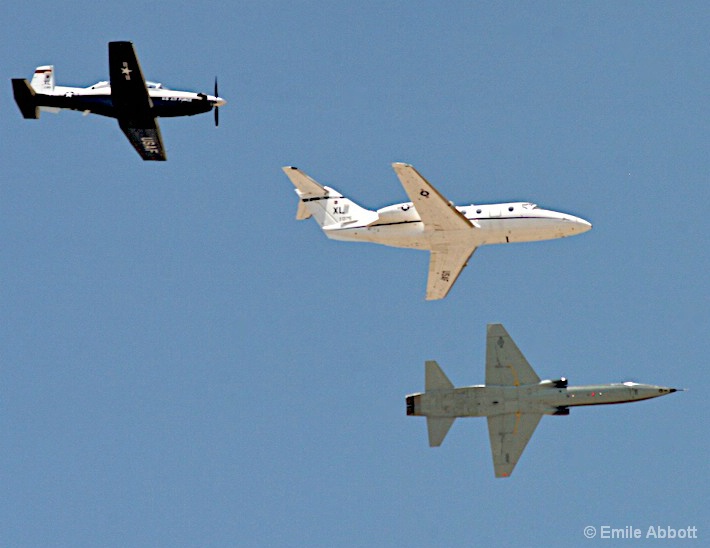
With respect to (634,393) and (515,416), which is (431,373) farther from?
(634,393)

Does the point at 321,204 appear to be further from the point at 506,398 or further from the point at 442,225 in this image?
the point at 506,398

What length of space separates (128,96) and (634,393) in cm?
4111

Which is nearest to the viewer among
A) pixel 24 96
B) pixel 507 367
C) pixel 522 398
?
pixel 24 96

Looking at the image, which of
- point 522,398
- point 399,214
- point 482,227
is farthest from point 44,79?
point 522,398

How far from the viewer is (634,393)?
9238 cm

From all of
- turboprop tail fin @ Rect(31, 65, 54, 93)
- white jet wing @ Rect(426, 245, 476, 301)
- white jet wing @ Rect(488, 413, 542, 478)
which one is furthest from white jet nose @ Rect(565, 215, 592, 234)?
turboprop tail fin @ Rect(31, 65, 54, 93)

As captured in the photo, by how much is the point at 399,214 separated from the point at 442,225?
3117mm

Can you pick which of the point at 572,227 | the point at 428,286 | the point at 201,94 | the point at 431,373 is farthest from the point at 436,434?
the point at 201,94

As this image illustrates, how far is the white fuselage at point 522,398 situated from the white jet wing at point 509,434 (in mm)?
1300

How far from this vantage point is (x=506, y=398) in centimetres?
9494

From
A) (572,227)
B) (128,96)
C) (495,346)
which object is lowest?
(495,346)

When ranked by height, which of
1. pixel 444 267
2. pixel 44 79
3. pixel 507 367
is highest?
pixel 44 79

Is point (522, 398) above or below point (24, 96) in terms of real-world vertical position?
below

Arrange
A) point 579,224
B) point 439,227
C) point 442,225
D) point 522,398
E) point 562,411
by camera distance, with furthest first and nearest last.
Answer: point 522,398
point 562,411
point 439,227
point 442,225
point 579,224
